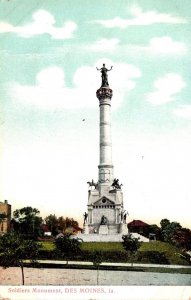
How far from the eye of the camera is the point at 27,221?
449 cm

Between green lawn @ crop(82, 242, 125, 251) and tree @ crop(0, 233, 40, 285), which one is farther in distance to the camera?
green lawn @ crop(82, 242, 125, 251)

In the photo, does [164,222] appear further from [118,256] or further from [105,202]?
[105,202]

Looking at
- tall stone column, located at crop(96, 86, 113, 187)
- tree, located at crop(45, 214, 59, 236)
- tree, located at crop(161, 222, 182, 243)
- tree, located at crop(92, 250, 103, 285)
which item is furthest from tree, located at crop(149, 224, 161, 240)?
tall stone column, located at crop(96, 86, 113, 187)

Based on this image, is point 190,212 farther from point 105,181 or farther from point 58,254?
point 105,181

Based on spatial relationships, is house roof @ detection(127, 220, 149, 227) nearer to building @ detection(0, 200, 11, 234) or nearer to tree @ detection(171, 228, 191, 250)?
tree @ detection(171, 228, 191, 250)

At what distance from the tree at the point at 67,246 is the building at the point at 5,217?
2.44 feet

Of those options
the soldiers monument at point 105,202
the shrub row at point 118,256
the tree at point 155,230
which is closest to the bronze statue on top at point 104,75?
the soldiers monument at point 105,202

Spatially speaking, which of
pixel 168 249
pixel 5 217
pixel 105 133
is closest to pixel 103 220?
pixel 105 133

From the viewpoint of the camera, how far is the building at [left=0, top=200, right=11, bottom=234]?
4543mm

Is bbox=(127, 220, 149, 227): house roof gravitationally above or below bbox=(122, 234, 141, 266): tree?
above

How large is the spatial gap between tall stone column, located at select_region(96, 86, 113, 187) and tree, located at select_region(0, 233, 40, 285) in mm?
1771

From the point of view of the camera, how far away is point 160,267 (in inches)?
175

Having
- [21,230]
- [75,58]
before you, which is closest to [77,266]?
[21,230]
